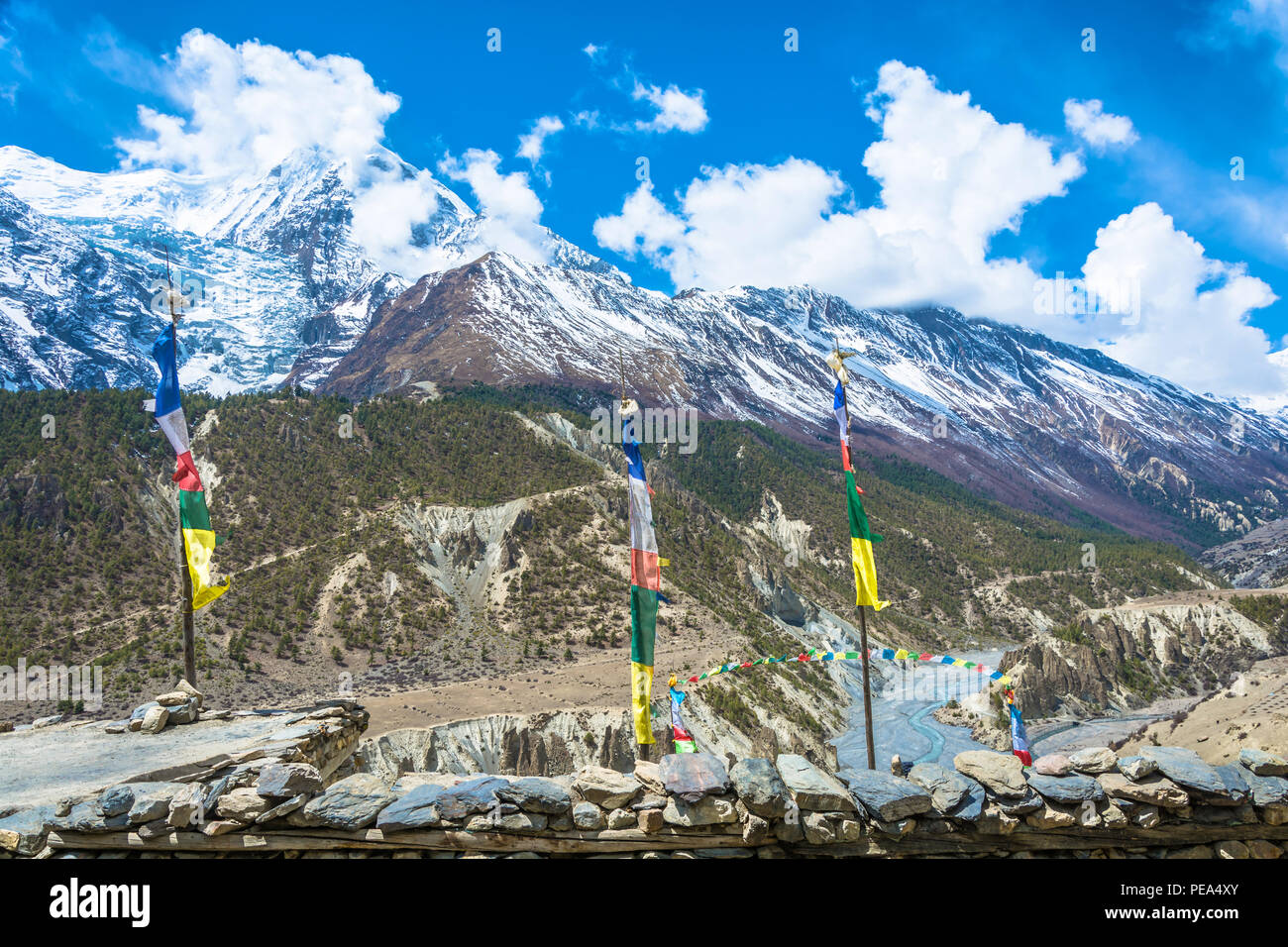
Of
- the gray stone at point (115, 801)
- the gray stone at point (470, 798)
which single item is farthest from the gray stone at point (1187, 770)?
the gray stone at point (115, 801)

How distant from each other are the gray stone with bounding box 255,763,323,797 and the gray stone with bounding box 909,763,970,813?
6346mm

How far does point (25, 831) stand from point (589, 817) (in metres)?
5.94

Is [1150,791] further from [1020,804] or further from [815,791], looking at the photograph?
[815,791]

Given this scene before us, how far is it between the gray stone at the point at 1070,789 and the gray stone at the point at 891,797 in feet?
3.26

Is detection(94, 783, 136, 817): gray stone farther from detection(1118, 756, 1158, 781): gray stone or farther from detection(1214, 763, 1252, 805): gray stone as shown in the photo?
detection(1214, 763, 1252, 805): gray stone

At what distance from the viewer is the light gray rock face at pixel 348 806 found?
7199 mm

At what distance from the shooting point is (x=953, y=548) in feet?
444

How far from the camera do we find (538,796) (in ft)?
22.8

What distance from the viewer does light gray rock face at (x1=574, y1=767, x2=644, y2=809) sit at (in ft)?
23.1

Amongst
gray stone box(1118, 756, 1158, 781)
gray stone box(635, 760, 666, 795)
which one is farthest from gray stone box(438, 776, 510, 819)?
gray stone box(1118, 756, 1158, 781)

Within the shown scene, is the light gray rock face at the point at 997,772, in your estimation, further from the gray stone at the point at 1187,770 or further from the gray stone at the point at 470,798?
the gray stone at the point at 470,798
